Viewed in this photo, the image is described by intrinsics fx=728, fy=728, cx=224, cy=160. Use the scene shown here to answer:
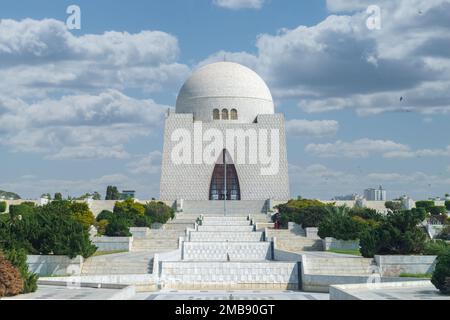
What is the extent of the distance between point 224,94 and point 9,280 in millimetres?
29420

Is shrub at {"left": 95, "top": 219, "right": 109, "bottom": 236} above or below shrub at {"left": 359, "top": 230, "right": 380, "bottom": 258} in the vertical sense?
above

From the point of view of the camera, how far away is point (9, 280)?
11078mm

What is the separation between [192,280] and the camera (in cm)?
1708

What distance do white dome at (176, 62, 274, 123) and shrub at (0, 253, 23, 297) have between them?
28.8 m

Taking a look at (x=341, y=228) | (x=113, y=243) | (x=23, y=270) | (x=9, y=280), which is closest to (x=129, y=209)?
(x=113, y=243)

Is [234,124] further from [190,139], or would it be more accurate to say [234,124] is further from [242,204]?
[242,204]

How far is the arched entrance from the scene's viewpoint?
129ft

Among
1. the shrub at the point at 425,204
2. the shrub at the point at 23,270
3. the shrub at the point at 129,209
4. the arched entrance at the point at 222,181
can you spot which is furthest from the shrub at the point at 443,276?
the arched entrance at the point at 222,181

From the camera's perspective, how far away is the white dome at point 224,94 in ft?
131

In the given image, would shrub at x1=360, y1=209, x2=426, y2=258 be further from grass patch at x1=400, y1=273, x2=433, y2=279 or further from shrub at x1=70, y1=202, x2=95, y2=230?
shrub at x1=70, y1=202, x2=95, y2=230

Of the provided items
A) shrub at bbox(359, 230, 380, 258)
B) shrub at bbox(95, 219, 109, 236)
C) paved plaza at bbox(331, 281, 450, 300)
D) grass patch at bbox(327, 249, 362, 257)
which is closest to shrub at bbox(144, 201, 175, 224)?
shrub at bbox(95, 219, 109, 236)

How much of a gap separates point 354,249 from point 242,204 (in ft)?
46.8

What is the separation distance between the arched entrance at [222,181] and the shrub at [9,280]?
2809 cm
